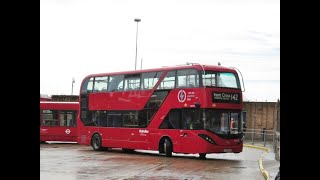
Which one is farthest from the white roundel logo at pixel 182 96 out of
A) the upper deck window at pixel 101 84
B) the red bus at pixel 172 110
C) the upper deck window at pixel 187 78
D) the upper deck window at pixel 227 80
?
the upper deck window at pixel 101 84

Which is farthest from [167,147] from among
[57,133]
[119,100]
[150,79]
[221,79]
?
[57,133]

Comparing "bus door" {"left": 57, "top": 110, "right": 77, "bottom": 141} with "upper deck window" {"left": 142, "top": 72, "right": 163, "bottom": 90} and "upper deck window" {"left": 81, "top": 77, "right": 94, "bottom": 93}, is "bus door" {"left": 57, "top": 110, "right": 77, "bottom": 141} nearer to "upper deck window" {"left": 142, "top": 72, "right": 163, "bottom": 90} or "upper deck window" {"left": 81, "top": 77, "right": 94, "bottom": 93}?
"upper deck window" {"left": 81, "top": 77, "right": 94, "bottom": 93}

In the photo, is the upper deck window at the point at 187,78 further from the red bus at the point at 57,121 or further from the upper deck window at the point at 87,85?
the red bus at the point at 57,121

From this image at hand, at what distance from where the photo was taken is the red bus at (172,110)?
19.0 m

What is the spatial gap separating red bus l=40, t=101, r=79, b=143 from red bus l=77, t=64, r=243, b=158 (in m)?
5.58

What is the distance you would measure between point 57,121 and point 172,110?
1108 centimetres

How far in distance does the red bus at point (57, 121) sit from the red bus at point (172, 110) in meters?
5.58

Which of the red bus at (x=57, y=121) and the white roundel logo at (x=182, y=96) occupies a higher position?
the white roundel logo at (x=182, y=96)

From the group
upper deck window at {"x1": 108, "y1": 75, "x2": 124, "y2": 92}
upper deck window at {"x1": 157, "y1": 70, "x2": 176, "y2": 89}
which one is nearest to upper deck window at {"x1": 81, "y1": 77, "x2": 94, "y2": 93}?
upper deck window at {"x1": 108, "y1": 75, "x2": 124, "y2": 92}

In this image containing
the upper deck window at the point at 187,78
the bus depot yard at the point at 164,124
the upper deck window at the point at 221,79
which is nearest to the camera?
the bus depot yard at the point at 164,124

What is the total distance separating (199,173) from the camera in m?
14.0
